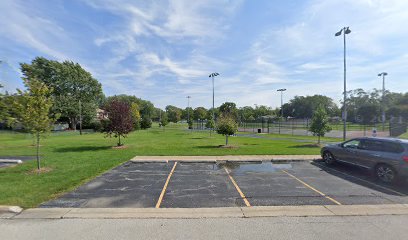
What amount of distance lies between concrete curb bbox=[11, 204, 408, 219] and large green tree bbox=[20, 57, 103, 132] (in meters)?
54.4

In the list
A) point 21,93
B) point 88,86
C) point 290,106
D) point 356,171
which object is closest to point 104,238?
point 21,93

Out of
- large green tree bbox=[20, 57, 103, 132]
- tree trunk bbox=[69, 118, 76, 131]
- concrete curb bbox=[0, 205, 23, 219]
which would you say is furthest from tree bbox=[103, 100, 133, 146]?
tree trunk bbox=[69, 118, 76, 131]

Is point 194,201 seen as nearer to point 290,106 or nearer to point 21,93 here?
point 21,93

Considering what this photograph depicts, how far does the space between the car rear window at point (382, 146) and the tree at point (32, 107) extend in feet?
47.1

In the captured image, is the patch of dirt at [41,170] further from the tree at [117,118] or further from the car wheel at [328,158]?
the car wheel at [328,158]

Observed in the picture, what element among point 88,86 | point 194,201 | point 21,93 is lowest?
point 194,201

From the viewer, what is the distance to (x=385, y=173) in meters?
9.38

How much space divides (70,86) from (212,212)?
63806 millimetres

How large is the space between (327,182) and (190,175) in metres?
5.40

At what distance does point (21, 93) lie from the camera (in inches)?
436

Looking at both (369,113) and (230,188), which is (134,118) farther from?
(369,113)

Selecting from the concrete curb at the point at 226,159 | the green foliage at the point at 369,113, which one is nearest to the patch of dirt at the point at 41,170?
the concrete curb at the point at 226,159

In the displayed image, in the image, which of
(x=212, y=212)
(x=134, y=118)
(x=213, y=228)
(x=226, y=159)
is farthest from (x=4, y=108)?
(x=134, y=118)

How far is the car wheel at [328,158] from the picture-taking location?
1275 centimetres
